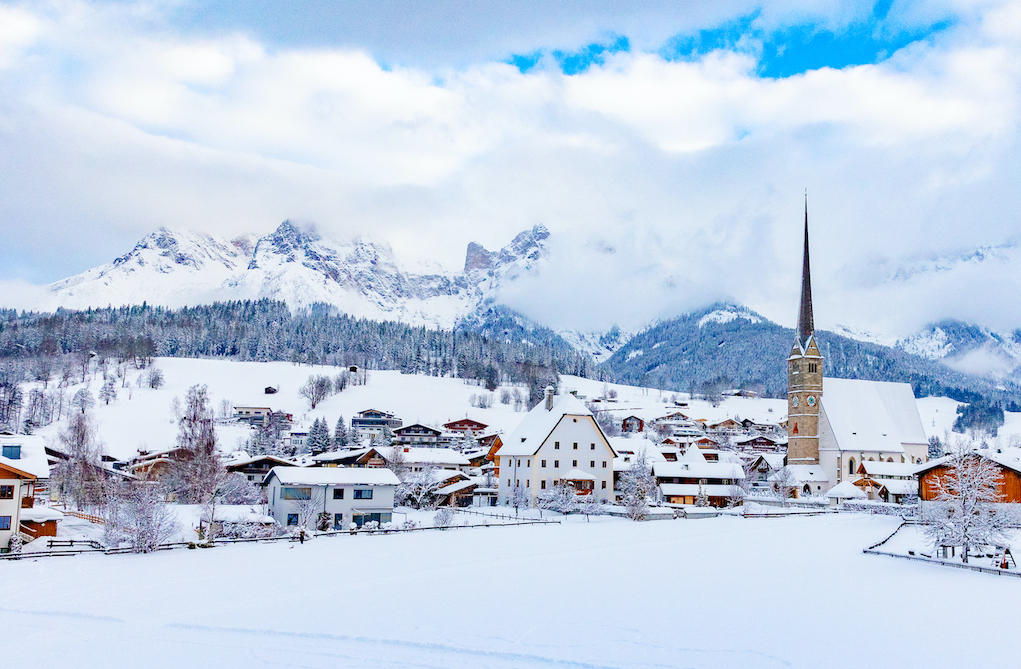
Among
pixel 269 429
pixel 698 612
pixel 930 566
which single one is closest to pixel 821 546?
pixel 930 566

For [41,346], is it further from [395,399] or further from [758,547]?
[758,547]

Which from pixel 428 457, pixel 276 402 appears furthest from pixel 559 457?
pixel 276 402

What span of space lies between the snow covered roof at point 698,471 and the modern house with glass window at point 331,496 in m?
35.7

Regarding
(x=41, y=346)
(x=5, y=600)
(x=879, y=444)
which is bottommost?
(x=5, y=600)

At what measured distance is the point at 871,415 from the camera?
9244 centimetres

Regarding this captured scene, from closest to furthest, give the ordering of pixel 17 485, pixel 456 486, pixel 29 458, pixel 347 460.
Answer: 1. pixel 17 485
2. pixel 29 458
3. pixel 456 486
4. pixel 347 460

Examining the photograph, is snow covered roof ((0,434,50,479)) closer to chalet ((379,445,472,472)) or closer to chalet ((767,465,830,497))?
chalet ((379,445,472,472))

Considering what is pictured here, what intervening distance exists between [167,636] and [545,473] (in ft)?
172

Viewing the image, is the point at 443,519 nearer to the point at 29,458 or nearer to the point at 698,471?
the point at 29,458

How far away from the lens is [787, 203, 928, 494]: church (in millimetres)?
88125

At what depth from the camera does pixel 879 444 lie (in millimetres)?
88875

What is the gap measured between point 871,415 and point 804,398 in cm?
812

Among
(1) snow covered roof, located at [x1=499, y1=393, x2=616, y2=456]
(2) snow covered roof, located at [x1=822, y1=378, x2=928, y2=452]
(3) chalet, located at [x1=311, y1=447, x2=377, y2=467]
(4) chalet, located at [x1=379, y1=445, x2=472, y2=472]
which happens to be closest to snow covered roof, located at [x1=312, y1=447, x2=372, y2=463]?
(3) chalet, located at [x1=311, y1=447, x2=377, y2=467]

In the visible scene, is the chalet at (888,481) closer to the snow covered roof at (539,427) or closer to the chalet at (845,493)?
the chalet at (845,493)
